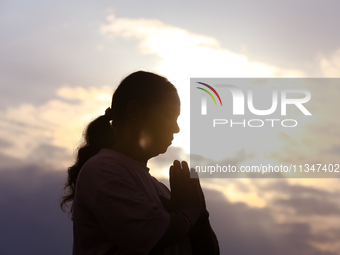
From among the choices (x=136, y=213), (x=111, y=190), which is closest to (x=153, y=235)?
(x=136, y=213)

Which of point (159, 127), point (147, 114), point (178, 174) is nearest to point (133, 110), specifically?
point (147, 114)

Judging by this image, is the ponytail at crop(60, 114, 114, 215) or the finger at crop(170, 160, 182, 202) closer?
the finger at crop(170, 160, 182, 202)

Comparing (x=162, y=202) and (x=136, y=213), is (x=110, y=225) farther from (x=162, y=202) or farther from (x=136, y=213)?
→ (x=162, y=202)

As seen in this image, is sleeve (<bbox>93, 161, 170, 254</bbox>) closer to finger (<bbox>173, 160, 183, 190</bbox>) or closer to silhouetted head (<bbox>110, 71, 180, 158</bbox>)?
finger (<bbox>173, 160, 183, 190</bbox>)

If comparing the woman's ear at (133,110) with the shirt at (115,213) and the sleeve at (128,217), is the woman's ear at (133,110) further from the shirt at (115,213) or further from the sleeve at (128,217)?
the sleeve at (128,217)

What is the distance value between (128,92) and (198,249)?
1.18 m

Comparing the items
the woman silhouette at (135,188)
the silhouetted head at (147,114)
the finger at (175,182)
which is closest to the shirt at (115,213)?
the woman silhouette at (135,188)

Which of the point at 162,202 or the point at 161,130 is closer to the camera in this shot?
the point at 162,202

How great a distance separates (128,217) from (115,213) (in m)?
0.08

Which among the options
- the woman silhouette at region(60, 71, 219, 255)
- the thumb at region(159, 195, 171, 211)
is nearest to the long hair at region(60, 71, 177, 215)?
the woman silhouette at region(60, 71, 219, 255)

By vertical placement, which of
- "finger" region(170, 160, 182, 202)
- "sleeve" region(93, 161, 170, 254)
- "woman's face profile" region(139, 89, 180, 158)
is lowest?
"sleeve" region(93, 161, 170, 254)

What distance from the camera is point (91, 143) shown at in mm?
2873

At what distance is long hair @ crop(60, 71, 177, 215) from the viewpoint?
258cm

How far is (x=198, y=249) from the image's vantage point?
95.2 inches
